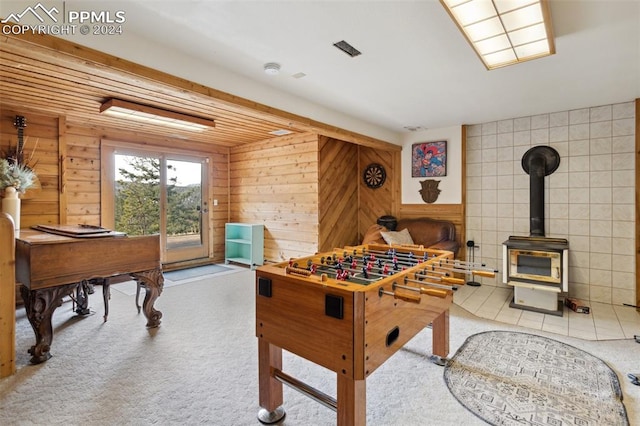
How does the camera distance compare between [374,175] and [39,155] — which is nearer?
[39,155]

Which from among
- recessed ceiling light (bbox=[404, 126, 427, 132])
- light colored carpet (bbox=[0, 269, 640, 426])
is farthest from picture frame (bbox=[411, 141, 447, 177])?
light colored carpet (bbox=[0, 269, 640, 426])

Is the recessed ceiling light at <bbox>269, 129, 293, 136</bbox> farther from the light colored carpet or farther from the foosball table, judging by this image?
the foosball table

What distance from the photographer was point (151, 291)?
2930mm

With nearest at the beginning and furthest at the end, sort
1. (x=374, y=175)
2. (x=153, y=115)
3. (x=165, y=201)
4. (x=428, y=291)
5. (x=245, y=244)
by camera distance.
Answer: (x=428, y=291), (x=153, y=115), (x=165, y=201), (x=374, y=175), (x=245, y=244)

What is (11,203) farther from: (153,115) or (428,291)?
(428,291)

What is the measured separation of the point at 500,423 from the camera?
5.54ft

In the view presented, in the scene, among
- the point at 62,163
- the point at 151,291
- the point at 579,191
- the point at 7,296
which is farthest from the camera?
the point at 62,163

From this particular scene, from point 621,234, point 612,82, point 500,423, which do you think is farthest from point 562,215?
point 500,423

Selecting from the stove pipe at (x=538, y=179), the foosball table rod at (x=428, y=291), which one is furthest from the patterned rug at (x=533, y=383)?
the stove pipe at (x=538, y=179)

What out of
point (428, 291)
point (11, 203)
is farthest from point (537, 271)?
point (11, 203)

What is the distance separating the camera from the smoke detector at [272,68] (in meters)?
2.56

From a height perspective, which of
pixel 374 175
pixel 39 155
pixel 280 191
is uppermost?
pixel 39 155

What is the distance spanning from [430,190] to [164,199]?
14.8 ft

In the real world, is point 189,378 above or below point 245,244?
below
